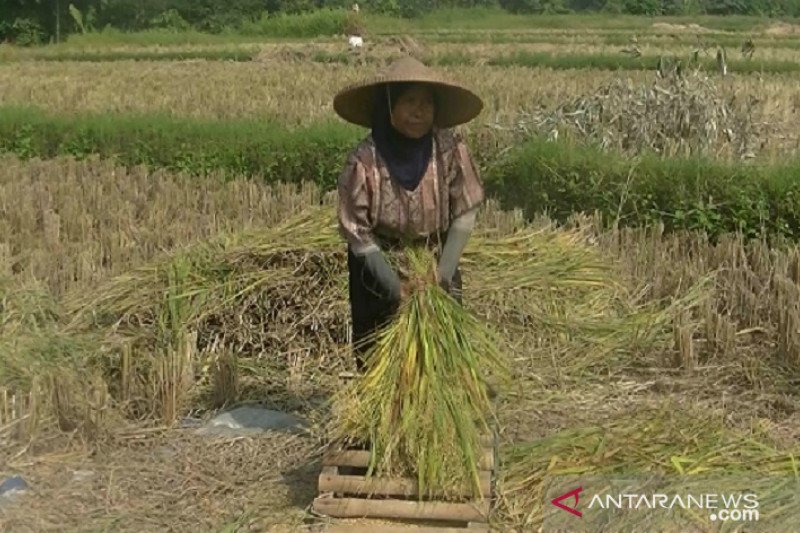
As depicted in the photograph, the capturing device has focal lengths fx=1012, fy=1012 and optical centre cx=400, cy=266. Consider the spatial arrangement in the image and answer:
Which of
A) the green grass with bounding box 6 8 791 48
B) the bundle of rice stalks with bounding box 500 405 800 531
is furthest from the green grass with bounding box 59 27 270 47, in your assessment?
the bundle of rice stalks with bounding box 500 405 800 531

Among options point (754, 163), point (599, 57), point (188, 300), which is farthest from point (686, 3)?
point (188, 300)

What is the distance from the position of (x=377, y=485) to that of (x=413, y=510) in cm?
14

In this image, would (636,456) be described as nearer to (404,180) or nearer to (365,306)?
(365,306)

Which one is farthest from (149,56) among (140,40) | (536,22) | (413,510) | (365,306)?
(413,510)

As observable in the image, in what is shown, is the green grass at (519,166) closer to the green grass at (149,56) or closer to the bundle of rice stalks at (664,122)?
the bundle of rice stalks at (664,122)

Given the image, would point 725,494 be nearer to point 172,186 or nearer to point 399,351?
point 399,351

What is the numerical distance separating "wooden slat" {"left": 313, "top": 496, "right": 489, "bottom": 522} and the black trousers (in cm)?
59

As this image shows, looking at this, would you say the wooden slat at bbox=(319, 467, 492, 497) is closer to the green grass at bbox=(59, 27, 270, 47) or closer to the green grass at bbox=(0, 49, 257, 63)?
the green grass at bbox=(0, 49, 257, 63)

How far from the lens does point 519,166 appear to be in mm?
8062

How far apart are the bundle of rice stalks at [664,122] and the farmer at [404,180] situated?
16.6ft

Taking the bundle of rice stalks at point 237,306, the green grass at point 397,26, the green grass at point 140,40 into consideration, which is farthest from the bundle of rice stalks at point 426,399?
the green grass at point 140,40

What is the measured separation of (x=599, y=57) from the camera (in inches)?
798

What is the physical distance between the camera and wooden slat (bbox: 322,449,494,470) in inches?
129

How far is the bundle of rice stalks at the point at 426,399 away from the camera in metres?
3.21
